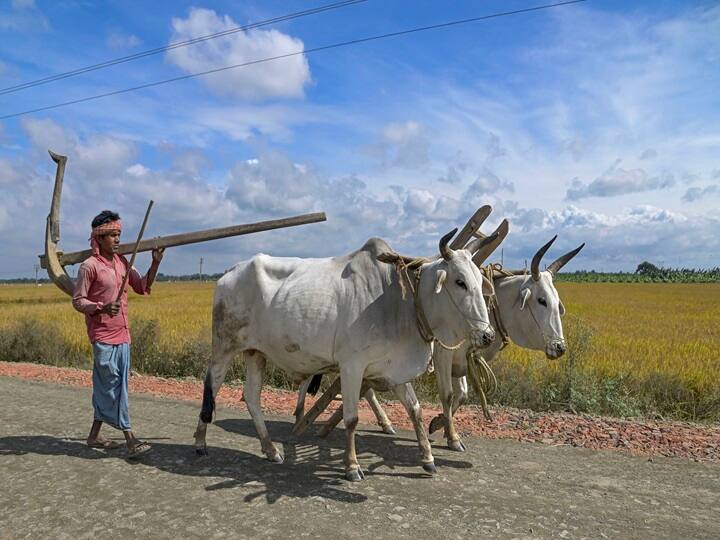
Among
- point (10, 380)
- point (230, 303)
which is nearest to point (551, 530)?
point (230, 303)

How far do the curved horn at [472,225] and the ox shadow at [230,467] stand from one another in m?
2.41

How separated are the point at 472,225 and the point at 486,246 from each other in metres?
0.24

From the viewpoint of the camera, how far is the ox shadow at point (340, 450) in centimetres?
563

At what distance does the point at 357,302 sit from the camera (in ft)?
17.7

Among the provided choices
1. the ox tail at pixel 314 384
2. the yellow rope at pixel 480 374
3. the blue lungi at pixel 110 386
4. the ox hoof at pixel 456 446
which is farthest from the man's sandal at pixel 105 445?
the yellow rope at pixel 480 374

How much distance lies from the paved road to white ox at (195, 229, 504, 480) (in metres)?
0.39

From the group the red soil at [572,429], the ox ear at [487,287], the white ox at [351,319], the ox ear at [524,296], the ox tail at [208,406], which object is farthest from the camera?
the red soil at [572,429]

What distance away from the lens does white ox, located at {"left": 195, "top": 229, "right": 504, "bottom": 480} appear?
5223mm

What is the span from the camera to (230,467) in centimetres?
553

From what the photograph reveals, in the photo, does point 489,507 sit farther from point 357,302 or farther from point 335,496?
point 357,302

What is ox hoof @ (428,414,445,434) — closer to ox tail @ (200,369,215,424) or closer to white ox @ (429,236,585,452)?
white ox @ (429,236,585,452)

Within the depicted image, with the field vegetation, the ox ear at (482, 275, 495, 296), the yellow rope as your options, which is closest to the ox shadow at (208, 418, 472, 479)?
the yellow rope

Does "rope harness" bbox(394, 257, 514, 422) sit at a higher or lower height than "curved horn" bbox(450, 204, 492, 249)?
lower

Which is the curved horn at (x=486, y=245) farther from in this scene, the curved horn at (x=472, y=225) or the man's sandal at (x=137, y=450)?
the man's sandal at (x=137, y=450)
